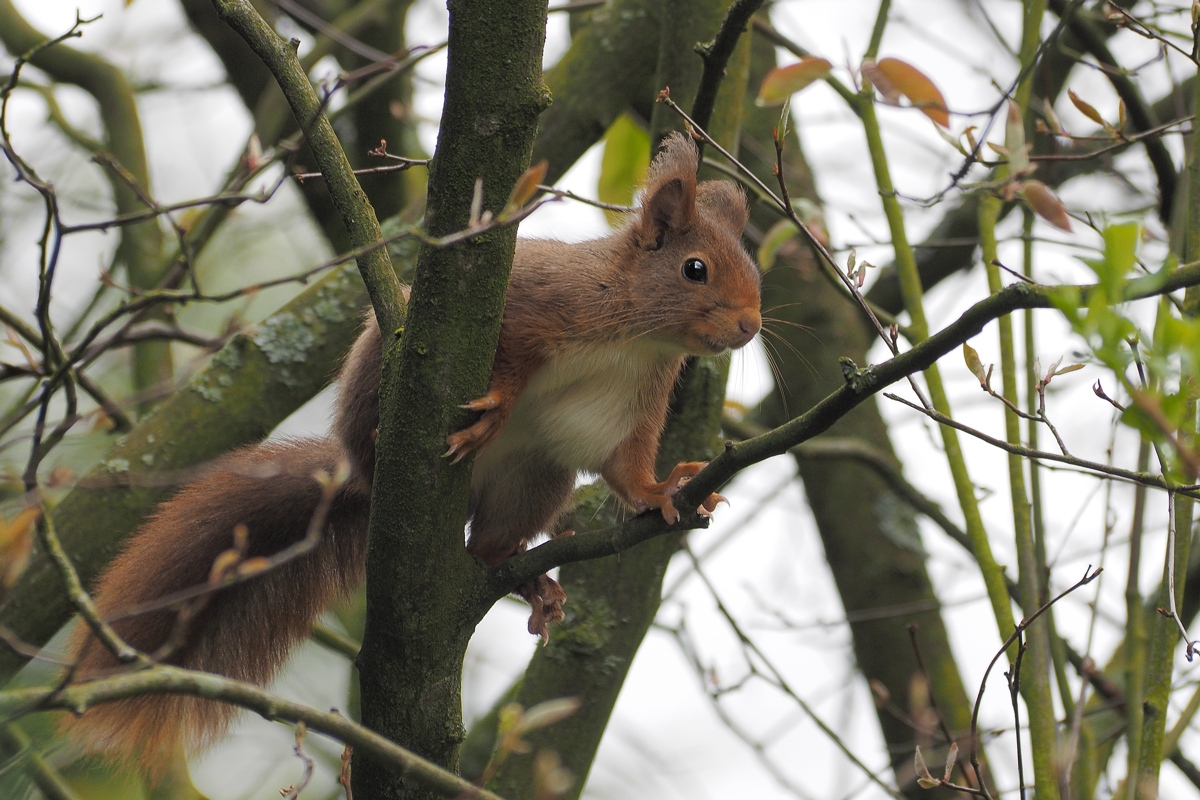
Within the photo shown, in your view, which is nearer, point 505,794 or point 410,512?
point 410,512

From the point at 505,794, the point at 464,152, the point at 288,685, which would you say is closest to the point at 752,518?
the point at 505,794

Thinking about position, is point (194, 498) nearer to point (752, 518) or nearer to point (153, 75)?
point (752, 518)

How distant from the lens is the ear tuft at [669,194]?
2.49 metres

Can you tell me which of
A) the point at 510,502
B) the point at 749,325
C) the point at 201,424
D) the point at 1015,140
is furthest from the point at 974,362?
the point at 201,424

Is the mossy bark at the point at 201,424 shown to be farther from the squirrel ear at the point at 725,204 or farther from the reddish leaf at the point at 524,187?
the reddish leaf at the point at 524,187

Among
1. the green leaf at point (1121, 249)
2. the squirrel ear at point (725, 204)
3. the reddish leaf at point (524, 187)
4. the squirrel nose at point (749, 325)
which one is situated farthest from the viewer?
the squirrel ear at point (725, 204)

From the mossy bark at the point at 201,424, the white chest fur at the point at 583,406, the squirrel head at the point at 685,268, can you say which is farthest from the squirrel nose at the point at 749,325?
the mossy bark at the point at 201,424

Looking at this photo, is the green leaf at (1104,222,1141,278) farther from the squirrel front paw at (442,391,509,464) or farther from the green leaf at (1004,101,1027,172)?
the squirrel front paw at (442,391,509,464)

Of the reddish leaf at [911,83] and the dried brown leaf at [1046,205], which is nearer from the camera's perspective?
the dried brown leaf at [1046,205]

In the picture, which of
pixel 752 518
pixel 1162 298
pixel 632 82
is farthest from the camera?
pixel 752 518

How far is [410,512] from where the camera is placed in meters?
1.89

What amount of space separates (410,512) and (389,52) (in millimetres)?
3179

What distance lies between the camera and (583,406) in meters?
2.57

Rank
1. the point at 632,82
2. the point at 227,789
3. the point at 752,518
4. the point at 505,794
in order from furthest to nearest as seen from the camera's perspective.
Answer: the point at 227,789, the point at 752,518, the point at 632,82, the point at 505,794
